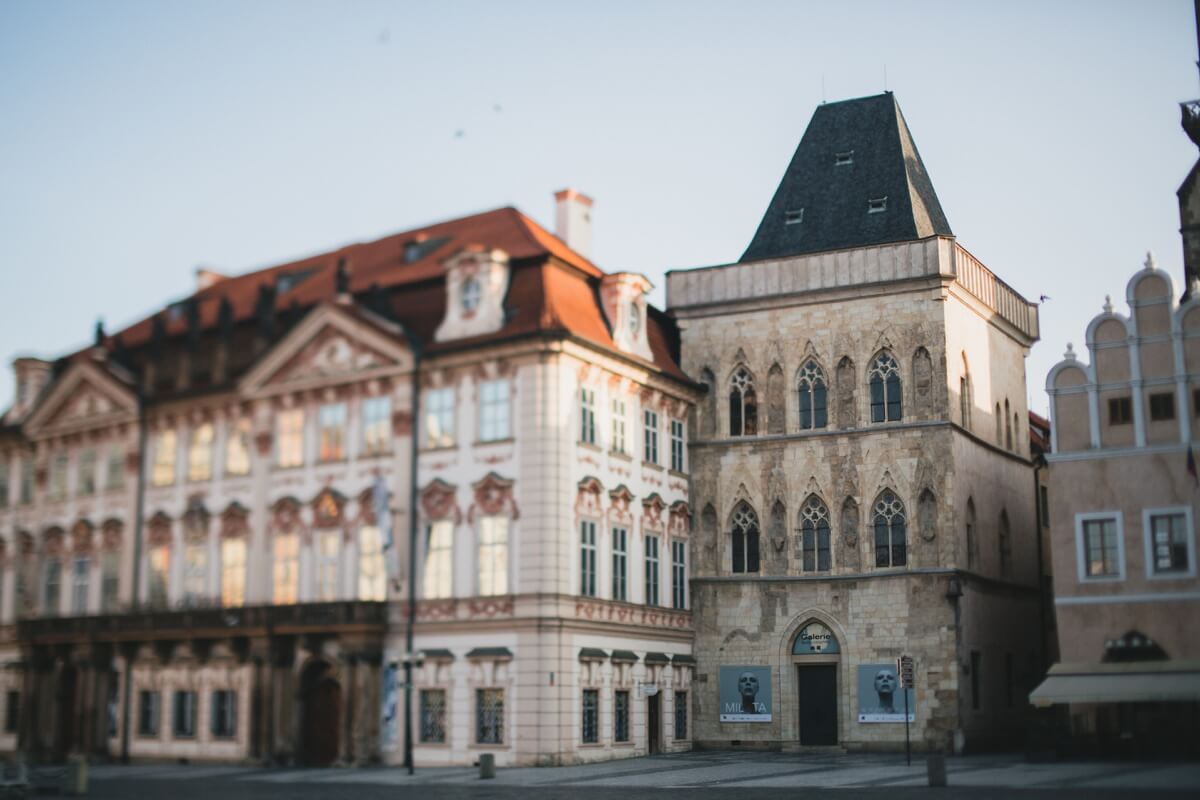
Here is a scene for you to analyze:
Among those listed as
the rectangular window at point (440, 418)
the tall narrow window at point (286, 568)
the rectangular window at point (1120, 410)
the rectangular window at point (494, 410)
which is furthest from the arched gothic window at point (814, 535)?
the tall narrow window at point (286, 568)

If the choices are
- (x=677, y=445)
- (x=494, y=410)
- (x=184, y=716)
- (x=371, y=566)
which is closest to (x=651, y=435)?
(x=677, y=445)

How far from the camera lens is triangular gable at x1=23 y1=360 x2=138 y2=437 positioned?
172 feet

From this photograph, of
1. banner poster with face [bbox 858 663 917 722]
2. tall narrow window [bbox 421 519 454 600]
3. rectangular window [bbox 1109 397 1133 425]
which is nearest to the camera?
rectangular window [bbox 1109 397 1133 425]

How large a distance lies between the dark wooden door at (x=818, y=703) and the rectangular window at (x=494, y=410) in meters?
13.2

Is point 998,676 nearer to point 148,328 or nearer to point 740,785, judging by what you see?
point 740,785

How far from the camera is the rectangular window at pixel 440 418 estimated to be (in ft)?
145

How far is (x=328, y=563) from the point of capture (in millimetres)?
45781

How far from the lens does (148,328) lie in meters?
54.9

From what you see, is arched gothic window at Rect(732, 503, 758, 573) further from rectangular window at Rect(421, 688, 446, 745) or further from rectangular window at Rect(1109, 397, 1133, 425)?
rectangular window at Rect(1109, 397, 1133, 425)

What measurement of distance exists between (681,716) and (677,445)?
9.10 m

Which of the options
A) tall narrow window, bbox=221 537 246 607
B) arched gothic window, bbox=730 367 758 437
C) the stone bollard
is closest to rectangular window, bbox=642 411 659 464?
arched gothic window, bbox=730 367 758 437

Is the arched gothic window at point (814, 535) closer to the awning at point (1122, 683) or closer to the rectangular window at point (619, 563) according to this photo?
the rectangular window at point (619, 563)

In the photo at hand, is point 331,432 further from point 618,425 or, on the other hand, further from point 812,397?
point 812,397

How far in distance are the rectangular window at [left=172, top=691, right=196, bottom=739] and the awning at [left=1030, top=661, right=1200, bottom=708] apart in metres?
26.3
